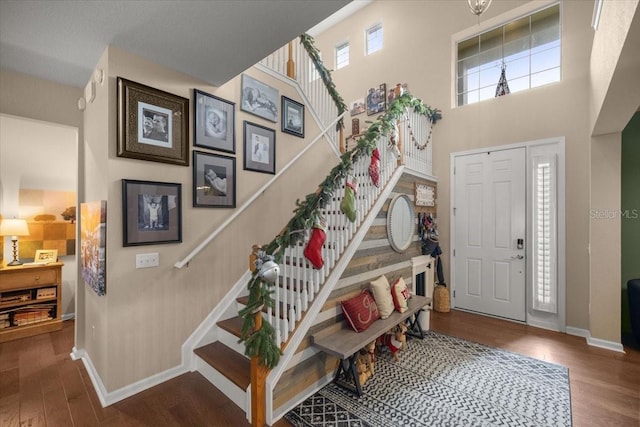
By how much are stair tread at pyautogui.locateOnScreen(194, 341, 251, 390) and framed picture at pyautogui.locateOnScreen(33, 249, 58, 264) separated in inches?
110

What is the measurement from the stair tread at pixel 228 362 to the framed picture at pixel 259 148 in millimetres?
1873

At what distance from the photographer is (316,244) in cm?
229

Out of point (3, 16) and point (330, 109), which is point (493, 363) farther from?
point (3, 16)

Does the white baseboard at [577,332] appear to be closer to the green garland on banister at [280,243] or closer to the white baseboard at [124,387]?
the green garland on banister at [280,243]

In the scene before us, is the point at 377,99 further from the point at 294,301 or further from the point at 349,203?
the point at 294,301

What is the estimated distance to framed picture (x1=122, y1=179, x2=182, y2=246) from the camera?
7.47 ft

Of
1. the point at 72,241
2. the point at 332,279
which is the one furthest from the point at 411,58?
the point at 72,241

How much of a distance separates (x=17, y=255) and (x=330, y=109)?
4.70 metres

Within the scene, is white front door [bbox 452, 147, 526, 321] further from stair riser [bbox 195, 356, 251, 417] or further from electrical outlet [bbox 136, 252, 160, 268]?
electrical outlet [bbox 136, 252, 160, 268]

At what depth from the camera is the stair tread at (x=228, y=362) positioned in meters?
→ 2.19

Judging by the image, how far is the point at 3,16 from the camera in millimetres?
1835

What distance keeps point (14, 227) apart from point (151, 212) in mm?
2714

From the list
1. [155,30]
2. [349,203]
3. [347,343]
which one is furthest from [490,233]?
[155,30]

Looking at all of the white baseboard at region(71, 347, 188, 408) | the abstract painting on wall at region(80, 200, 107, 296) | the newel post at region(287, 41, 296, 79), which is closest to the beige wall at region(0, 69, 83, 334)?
the abstract painting on wall at region(80, 200, 107, 296)
